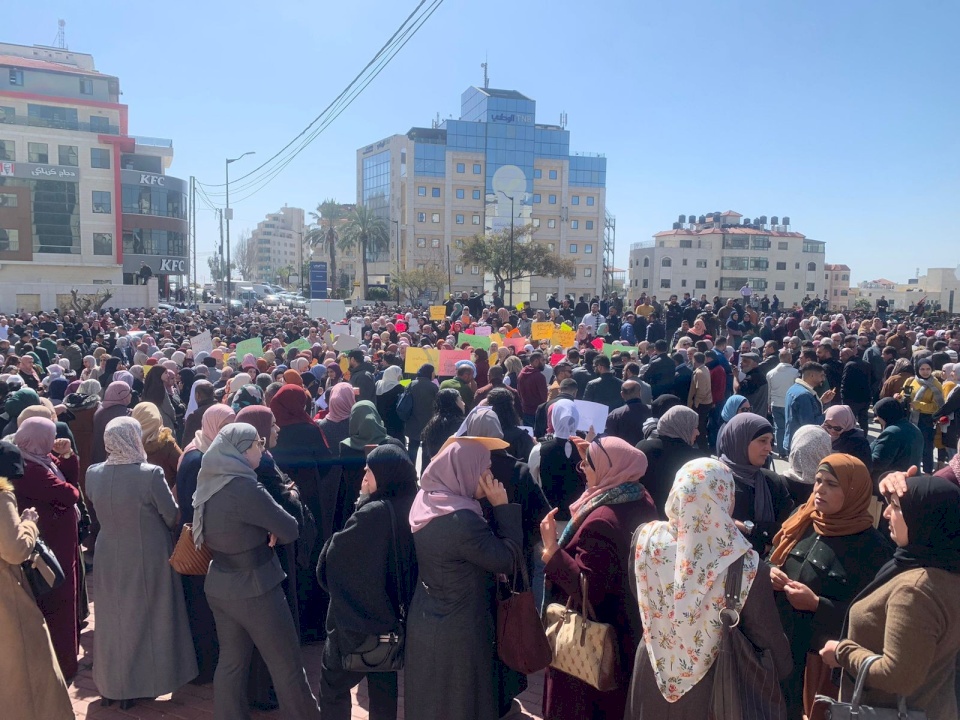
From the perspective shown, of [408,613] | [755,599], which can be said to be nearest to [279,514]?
[408,613]

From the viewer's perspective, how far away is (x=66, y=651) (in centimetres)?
471

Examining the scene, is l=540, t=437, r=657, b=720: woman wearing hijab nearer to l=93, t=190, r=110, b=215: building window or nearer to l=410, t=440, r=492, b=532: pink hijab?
l=410, t=440, r=492, b=532: pink hijab

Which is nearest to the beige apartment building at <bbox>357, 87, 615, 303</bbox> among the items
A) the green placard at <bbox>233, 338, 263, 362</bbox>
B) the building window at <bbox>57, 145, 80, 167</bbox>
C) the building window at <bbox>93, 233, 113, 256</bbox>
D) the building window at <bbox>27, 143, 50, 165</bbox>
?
the building window at <bbox>93, 233, 113, 256</bbox>

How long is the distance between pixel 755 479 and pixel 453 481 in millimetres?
1935

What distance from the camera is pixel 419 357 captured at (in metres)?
11.0

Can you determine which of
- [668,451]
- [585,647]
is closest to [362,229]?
[668,451]

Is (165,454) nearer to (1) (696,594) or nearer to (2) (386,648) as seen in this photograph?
(2) (386,648)

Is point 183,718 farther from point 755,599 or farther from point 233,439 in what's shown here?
point 755,599

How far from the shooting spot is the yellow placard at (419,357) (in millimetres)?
10906

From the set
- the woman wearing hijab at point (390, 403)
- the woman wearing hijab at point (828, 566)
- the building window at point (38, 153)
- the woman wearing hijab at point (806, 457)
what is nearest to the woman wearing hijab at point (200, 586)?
the woman wearing hijab at point (828, 566)

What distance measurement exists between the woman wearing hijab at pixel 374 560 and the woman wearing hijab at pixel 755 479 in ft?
6.29

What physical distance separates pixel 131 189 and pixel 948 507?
69.4 metres

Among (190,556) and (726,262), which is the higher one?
(726,262)

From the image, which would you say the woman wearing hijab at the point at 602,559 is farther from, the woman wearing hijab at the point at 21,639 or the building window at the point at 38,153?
the building window at the point at 38,153
